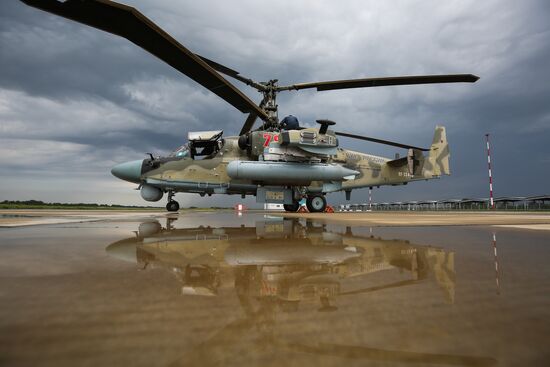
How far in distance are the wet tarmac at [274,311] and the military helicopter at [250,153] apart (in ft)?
15.9

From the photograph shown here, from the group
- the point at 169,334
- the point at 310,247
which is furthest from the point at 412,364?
the point at 310,247

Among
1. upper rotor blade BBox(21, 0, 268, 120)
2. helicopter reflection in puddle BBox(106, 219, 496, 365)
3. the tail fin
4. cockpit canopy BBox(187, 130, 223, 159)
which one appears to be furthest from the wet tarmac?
the tail fin

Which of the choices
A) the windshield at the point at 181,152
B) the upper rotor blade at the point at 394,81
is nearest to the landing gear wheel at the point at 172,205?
the windshield at the point at 181,152

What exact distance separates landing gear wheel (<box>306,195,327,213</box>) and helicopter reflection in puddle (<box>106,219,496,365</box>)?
7.98 m

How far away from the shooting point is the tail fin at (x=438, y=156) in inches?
517

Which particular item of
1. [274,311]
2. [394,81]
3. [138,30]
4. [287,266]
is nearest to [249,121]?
[394,81]

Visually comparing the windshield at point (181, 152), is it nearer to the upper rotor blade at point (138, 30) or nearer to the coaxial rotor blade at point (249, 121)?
the coaxial rotor blade at point (249, 121)

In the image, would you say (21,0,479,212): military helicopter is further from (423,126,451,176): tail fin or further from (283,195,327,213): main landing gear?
(423,126,451,176): tail fin

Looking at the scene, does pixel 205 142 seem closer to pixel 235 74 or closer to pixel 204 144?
pixel 204 144

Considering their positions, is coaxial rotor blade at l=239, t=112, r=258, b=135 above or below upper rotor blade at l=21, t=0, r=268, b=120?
above

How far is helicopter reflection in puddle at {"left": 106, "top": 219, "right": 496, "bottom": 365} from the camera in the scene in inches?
26.9

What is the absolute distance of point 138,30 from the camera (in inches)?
207

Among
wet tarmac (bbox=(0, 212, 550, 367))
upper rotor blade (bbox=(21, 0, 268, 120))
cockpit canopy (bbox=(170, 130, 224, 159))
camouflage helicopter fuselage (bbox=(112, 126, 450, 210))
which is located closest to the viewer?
wet tarmac (bbox=(0, 212, 550, 367))

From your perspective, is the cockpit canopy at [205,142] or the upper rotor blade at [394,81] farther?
the cockpit canopy at [205,142]
